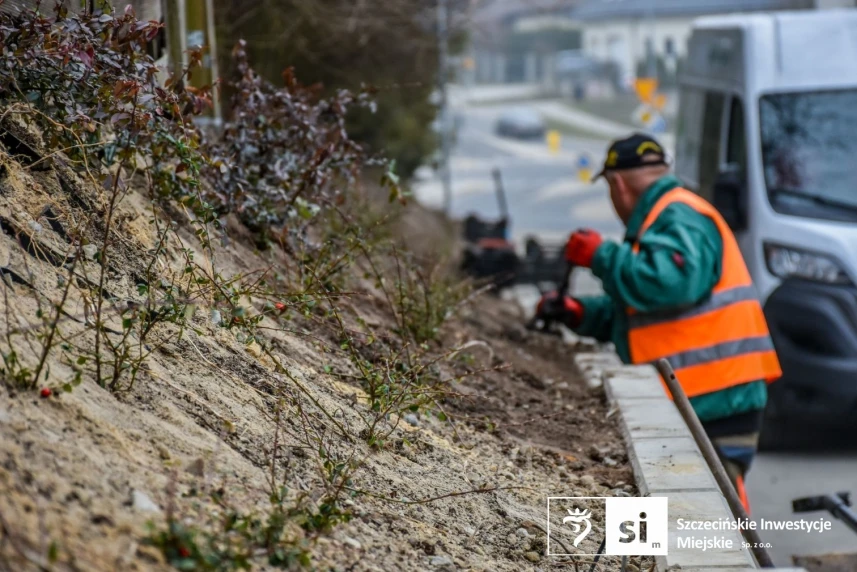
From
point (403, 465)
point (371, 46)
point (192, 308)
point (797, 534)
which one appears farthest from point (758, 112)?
point (192, 308)

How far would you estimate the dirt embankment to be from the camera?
7.57 ft

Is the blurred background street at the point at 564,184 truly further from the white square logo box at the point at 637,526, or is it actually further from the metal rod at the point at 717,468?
the white square logo box at the point at 637,526

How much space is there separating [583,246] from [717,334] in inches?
26.6

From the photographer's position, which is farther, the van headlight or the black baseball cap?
the van headlight

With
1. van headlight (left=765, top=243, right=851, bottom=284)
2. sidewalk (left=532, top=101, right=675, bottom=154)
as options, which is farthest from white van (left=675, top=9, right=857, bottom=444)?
sidewalk (left=532, top=101, right=675, bottom=154)

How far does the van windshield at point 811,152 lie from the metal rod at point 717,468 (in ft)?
13.3

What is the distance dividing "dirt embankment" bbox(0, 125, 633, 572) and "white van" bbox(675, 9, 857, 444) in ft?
11.4

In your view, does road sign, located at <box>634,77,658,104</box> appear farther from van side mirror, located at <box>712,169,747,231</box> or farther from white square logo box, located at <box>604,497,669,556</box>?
white square logo box, located at <box>604,497,669,556</box>

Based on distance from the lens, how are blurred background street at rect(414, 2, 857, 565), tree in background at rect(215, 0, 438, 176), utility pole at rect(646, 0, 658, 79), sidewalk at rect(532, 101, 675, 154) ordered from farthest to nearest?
1. sidewalk at rect(532, 101, 675, 154)
2. utility pole at rect(646, 0, 658, 79)
3. tree in background at rect(215, 0, 438, 176)
4. blurred background street at rect(414, 2, 857, 565)

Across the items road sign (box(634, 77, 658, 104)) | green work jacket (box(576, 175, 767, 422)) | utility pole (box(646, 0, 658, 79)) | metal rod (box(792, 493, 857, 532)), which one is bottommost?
metal rod (box(792, 493, 857, 532))

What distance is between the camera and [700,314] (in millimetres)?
4969

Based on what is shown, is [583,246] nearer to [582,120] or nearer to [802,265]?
[802,265]

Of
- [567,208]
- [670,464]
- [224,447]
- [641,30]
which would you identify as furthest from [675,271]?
[641,30]

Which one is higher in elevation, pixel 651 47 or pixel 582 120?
pixel 651 47
